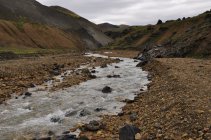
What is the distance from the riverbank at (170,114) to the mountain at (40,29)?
80087 millimetres

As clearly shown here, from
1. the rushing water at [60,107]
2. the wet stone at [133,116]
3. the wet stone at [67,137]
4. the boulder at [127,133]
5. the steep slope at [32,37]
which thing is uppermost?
the steep slope at [32,37]

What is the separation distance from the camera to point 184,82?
3170 centimetres

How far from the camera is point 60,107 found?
1168 inches

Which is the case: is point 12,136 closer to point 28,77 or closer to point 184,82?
point 184,82

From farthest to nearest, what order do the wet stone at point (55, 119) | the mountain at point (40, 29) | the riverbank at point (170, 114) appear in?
the mountain at point (40, 29) < the wet stone at point (55, 119) < the riverbank at point (170, 114)

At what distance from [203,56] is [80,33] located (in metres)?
114

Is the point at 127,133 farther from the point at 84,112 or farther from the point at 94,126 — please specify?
the point at 84,112

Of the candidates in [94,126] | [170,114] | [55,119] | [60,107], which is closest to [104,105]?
[60,107]

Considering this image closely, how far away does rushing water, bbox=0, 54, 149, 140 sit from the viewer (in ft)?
78.7

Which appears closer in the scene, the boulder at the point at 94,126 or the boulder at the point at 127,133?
the boulder at the point at 127,133

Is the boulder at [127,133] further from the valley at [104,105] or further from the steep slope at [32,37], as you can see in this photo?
the steep slope at [32,37]

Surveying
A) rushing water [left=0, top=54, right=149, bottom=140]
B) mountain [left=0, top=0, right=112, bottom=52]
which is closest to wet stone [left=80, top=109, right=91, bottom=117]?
rushing water [left=0, top=54, right=149, bottom=140]

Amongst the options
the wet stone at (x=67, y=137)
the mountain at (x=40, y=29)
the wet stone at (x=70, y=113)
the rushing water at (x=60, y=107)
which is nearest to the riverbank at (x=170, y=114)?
the wet stone at (x=67, y=137)

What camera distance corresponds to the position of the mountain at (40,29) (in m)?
122
